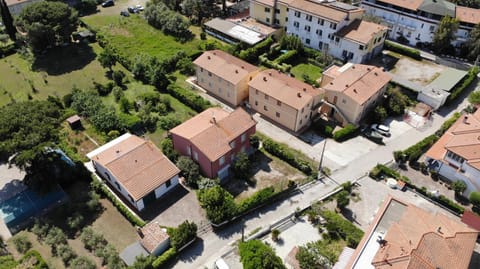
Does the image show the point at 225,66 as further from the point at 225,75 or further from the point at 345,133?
the point at 345,133

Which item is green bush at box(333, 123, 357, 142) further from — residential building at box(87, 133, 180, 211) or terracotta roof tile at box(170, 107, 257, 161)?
residential building at box(87, 133, 180, 211)

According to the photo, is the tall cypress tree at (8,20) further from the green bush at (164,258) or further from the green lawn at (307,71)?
the green bush at (164,258)

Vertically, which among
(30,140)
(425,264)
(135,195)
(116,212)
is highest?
(30,140)

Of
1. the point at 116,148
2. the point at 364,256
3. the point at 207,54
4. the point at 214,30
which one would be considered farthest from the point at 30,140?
the point at 214,30

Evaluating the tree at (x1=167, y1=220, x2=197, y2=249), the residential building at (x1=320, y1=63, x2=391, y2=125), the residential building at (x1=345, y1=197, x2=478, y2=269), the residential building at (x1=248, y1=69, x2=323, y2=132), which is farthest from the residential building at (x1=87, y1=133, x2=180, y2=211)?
the residential building at (x1=320, y1=63, x2=391, y2=125)

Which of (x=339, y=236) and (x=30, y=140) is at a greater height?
(x=30, y=140)

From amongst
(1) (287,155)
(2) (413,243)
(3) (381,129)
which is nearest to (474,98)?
(3) (381,129)

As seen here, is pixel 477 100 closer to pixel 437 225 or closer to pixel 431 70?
pixel 431 70
